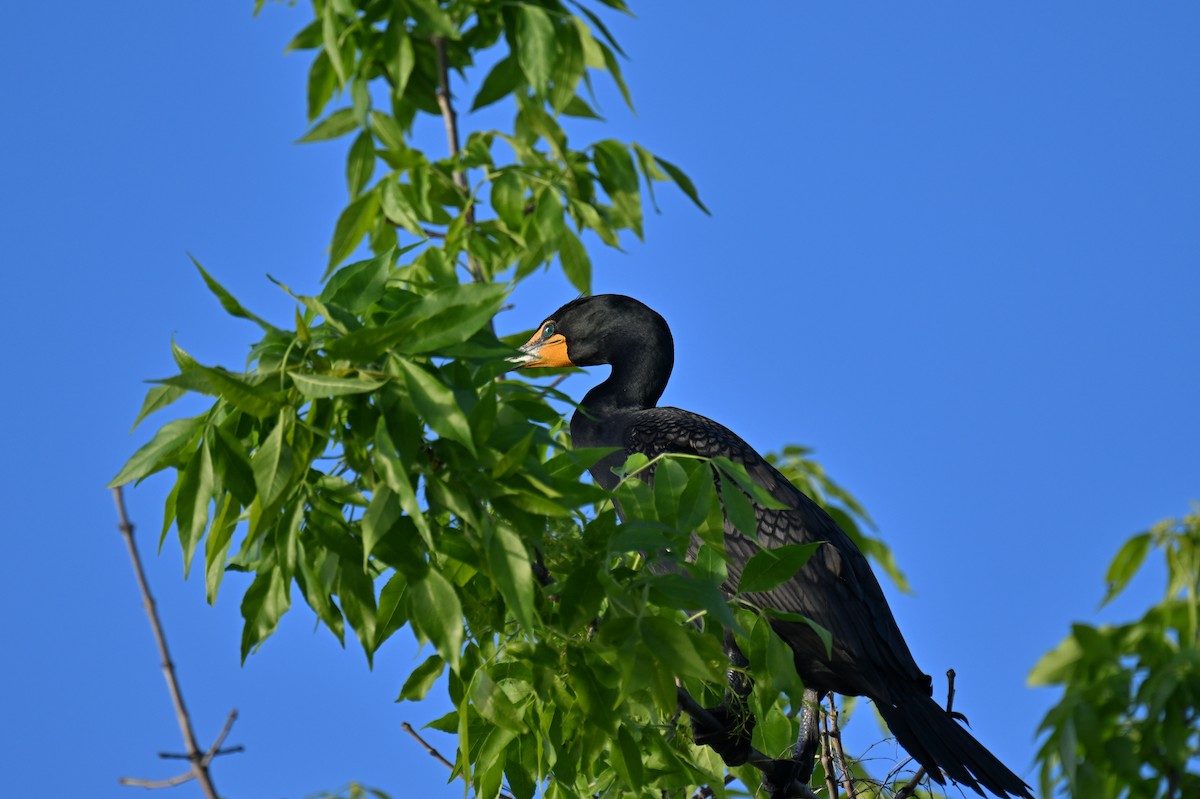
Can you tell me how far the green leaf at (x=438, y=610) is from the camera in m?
2.19

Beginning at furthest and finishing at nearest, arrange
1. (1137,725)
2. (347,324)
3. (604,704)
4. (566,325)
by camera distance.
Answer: (566,325) → (604,704) → (347,324) → (1137,725)

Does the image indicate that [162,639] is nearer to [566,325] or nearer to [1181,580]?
[1181,580]

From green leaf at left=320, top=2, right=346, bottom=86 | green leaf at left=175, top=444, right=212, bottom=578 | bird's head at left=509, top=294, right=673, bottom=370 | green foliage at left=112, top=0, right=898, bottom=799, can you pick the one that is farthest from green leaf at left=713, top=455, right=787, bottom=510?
bird's head at left=509, top=294, right=673, bottom=370

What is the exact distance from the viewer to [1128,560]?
6.51 feet

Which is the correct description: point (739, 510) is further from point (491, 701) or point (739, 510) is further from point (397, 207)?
point (397, 207)

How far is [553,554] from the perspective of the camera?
2.40m

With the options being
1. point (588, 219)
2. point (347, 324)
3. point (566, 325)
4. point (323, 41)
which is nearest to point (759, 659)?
point (347, 324)

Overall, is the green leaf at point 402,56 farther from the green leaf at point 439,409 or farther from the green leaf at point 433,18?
the green leaf at point 439,409

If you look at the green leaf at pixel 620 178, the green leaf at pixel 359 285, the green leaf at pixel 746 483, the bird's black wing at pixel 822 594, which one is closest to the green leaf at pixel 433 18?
the green leaf at pixel 620 178

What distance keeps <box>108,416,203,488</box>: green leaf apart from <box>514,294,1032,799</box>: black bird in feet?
5.34

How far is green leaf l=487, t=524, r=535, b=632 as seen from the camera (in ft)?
6.75

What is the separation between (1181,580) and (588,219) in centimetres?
254

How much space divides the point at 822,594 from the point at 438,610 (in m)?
2.35

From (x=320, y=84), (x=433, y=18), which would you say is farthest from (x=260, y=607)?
(x=320, y=84)
